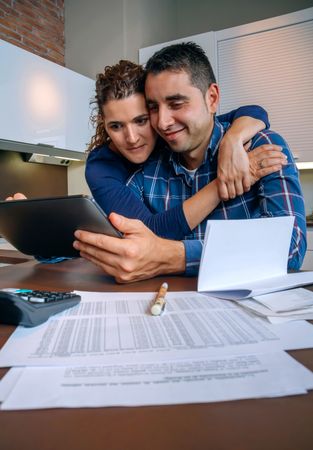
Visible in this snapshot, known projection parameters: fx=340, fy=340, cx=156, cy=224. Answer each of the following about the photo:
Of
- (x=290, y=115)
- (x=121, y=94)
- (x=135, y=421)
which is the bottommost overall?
(x=135, y=421)

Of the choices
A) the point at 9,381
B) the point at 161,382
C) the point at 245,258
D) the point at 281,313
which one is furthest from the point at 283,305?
the point at 9,381

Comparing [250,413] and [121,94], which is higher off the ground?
[121,94]

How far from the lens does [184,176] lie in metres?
1.18

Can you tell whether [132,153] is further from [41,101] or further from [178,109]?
[41,101]

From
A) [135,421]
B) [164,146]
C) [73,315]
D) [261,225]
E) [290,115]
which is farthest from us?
[290,115]

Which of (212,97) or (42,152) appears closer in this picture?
(212,97)

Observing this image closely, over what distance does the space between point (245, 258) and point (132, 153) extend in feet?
2.28

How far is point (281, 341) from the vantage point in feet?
1.29

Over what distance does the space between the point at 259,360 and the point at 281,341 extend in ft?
0.20

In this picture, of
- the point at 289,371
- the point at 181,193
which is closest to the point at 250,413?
the point at 289,371

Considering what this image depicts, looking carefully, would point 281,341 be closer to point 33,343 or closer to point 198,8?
point 33,343

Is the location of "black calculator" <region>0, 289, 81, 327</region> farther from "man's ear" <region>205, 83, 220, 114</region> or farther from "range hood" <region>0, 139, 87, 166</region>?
"range hood" <region>0, 139, 87, 166</region>

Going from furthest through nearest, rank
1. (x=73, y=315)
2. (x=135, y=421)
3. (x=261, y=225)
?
1. (x=261, y=225)
2. (x=73, y=315)
3. (x=135, y=421)

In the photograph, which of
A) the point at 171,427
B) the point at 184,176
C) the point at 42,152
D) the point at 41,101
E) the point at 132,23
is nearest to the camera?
the point at 171,427
